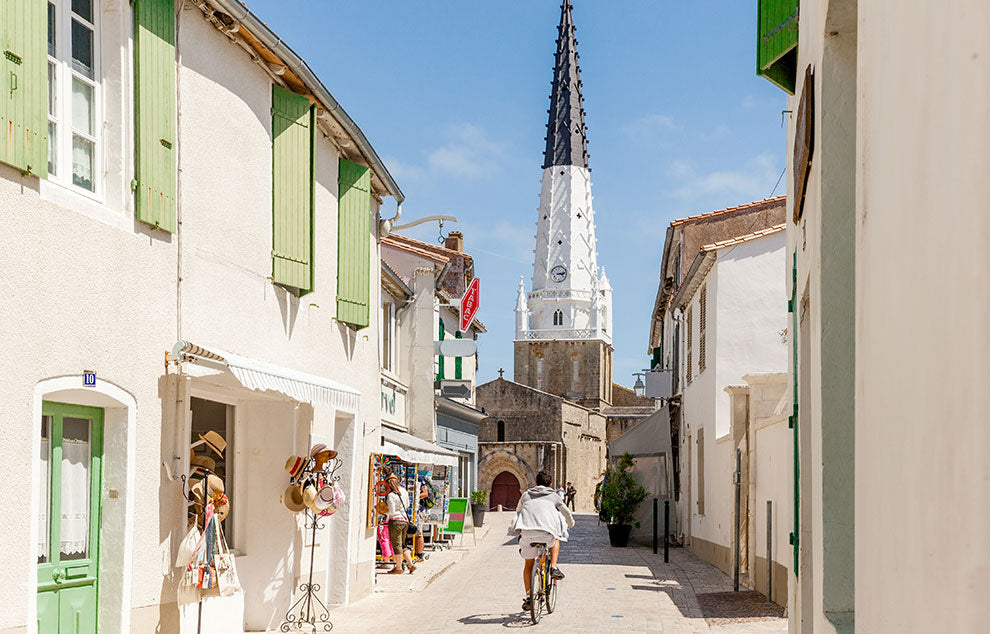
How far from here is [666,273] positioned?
35562 millimetres

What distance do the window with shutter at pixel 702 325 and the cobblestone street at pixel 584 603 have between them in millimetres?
4322

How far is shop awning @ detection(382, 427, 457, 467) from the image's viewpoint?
17812mm

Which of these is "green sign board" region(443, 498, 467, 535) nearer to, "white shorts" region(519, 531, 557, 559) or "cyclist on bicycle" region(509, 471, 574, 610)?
"cyclist on bicycle" region(509, 471, 574, 610)

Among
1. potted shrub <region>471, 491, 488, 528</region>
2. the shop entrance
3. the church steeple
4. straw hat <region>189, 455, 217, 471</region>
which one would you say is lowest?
the shop entrance

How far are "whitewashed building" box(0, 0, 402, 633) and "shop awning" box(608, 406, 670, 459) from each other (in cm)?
1582

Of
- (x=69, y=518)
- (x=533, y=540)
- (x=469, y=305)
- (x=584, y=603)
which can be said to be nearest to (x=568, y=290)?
(x=469, y=305)

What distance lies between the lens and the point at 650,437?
27562mm

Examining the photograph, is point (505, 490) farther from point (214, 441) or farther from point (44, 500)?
point (44, 500)

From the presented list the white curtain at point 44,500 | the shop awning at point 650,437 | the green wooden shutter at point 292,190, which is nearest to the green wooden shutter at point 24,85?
the white curtain at point 44,500

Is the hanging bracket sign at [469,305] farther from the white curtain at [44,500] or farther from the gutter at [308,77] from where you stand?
the white curtain at [44,500]
